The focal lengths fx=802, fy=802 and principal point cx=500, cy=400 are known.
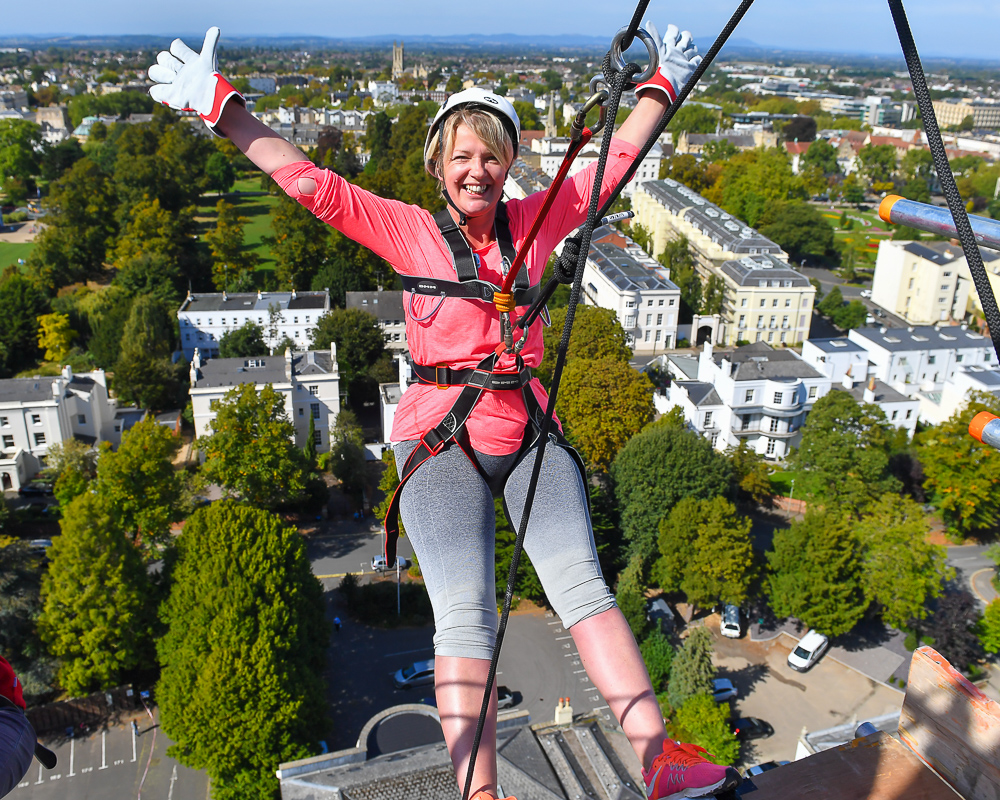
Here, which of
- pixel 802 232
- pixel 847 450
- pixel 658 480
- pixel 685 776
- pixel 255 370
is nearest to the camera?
pixel 685 776

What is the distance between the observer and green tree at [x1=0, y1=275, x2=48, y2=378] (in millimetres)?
36219

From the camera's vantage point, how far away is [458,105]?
3.59m

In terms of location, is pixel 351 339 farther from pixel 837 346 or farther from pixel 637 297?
pixel 837 346

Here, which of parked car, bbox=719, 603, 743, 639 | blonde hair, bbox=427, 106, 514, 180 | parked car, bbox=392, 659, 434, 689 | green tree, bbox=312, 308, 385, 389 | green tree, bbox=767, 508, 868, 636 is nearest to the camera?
blonde hair, bbox=427, 106, 514, 180

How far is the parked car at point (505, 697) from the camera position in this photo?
699 inches

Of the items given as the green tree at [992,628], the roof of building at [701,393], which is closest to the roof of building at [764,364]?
the roof of building at [701,393]

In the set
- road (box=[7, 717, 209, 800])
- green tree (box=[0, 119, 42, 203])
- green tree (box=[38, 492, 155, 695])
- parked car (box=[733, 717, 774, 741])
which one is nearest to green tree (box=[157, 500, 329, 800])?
road (box=[7, 717, 209, 800])

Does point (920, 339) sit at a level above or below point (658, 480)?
above

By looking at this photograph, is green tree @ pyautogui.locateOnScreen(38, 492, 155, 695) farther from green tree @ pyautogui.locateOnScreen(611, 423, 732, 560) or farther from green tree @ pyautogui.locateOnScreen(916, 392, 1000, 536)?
green tree @ pyautogui.locateOnScreen(916, 392, 1000, 536)

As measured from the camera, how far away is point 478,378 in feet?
12.2

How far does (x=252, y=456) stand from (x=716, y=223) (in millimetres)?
32463

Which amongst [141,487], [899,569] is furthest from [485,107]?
[141,487]

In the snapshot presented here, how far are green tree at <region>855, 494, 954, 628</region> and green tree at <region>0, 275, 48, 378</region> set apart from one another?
115 ft

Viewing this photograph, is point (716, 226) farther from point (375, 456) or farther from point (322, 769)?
point (322, 769)
